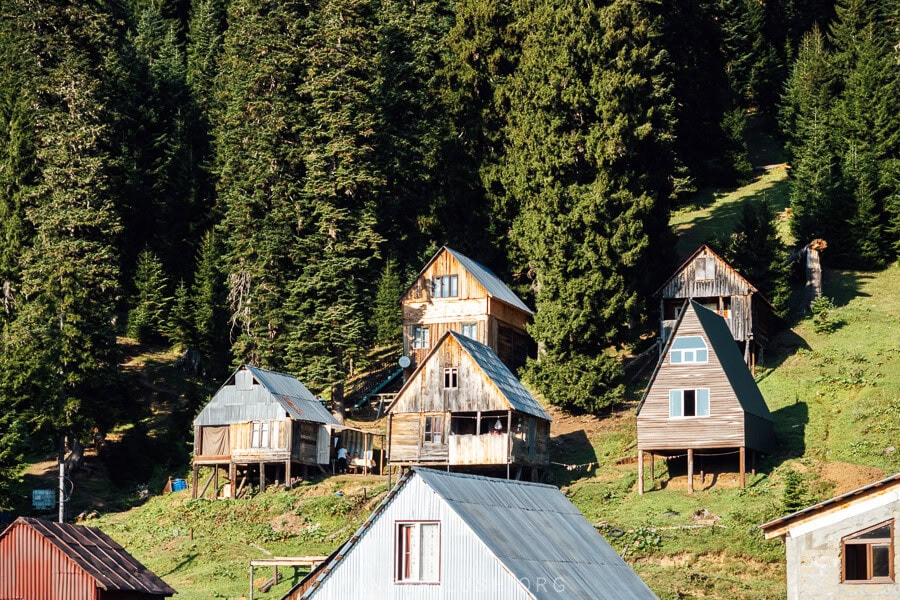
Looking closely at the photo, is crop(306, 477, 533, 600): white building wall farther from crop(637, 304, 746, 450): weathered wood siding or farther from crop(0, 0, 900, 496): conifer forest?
crop(0, 0, 900, 496): conifer forest

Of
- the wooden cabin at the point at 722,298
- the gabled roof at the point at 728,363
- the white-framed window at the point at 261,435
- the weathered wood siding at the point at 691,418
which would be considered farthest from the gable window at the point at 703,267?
the white-framed window at the point at 261,435

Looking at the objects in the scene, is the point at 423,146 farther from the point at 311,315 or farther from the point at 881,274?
the point at 881,274

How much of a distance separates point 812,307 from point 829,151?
1757 cm

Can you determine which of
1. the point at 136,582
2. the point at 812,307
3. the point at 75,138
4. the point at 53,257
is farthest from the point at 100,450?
the point at 812,307

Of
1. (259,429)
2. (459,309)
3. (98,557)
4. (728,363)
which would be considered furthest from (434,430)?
(98,557)

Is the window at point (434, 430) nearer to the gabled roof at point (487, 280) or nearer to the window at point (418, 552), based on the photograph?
the gabled roof at point (487, 280)

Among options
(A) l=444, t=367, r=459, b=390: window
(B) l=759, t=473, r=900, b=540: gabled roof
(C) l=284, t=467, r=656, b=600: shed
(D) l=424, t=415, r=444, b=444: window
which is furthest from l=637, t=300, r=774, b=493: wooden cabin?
(B) l=759, t=473, r=900, b=540: gabled roof

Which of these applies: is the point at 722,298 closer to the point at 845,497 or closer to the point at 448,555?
the point at 845,497

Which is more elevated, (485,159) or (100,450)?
(485,159)

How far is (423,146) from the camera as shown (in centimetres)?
7981

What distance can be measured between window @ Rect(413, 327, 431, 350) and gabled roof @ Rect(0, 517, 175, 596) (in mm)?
33567

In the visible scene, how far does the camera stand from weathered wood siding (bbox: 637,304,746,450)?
180ft

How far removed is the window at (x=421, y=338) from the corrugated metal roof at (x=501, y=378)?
11.1 metres

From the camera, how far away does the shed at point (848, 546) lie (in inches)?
1200
